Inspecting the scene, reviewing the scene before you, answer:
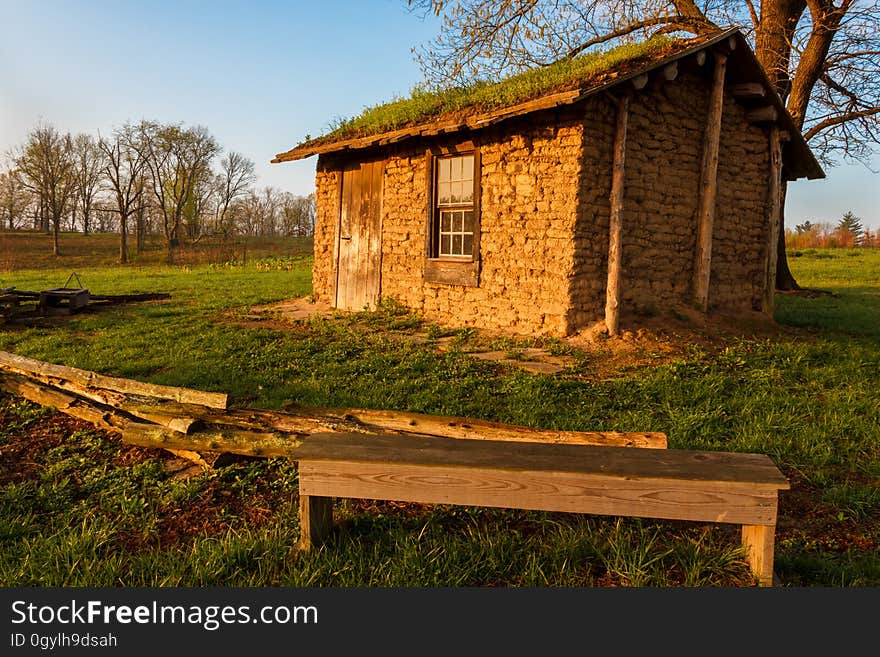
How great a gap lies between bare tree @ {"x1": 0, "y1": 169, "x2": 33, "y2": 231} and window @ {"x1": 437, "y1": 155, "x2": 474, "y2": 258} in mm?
42919

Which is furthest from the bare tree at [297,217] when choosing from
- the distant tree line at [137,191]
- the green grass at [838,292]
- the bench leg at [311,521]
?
the bench leg at [311,521]

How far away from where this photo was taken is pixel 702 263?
8930mm

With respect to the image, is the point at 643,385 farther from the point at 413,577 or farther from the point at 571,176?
the point at 413,577

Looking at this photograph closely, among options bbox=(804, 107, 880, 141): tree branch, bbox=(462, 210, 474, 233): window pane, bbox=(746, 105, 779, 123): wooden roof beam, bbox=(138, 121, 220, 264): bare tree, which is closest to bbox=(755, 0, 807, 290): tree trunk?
bbox=(804, 107, 880, 141): tree branch

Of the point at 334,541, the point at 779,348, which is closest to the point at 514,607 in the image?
the point at 334,541

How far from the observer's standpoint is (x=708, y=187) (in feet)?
29.0

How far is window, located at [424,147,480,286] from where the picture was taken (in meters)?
9.05

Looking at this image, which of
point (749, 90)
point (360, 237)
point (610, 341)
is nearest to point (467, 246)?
point (360, 237)

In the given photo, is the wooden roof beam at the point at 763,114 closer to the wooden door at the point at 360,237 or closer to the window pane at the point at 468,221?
the window pane at the point at 468,221

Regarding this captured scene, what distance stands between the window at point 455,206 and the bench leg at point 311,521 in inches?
269

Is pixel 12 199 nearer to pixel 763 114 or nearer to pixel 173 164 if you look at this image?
pixel 173 164

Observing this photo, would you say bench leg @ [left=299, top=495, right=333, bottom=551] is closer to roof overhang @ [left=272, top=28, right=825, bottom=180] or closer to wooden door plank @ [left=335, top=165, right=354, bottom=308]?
roof overhang @ [left=272, top=28, right=825, bottom=180]

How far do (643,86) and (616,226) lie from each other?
195 cm

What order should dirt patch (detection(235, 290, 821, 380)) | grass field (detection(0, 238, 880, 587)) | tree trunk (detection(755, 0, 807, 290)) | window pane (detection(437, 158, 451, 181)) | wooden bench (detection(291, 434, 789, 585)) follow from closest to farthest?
wooden bench (detection(291, 434, 789, 585)) → grass field (detection(0, 238, 880, 587)) → dirt patch (detection(235, 290, 821, 380)) → window pane (detection(437, 158, 451, 181)) → tree trunk (detection(755, 0, 807, 290))
